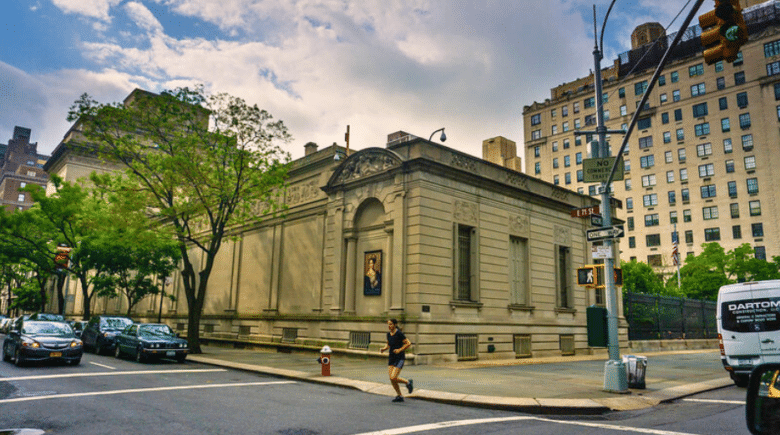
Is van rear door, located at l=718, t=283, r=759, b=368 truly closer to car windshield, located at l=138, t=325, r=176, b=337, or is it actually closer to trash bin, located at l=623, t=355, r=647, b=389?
trash bin, located at l=623, t=355, r=647, b=389

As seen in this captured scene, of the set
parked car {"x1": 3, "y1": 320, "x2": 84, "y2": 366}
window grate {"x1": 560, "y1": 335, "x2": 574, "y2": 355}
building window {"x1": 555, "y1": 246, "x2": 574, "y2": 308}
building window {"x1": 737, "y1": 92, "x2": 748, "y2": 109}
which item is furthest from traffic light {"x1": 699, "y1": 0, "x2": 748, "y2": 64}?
building window {"x1": 737, "y1": 92, "x2": 748, "y2": 109}

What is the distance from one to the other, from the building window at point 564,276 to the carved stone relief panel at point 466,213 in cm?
721

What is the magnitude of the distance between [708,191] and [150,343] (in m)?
71.7

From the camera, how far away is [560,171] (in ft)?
274

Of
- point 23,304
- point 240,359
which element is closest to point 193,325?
point 240,359

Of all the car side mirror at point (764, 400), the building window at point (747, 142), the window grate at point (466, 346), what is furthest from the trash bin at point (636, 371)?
the building window at point (747, 142)

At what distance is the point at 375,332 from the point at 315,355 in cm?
403

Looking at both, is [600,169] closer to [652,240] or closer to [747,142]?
[747,142]

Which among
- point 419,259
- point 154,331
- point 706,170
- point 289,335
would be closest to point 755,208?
point 706,170

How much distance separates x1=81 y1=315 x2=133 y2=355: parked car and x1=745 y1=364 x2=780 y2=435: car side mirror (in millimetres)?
25167

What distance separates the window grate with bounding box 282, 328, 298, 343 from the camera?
26641 mm

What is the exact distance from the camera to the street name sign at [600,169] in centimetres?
1320

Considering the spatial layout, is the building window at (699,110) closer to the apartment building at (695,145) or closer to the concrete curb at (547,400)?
the apartment building at (695,145)

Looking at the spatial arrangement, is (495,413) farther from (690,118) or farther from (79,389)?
(690,118)
